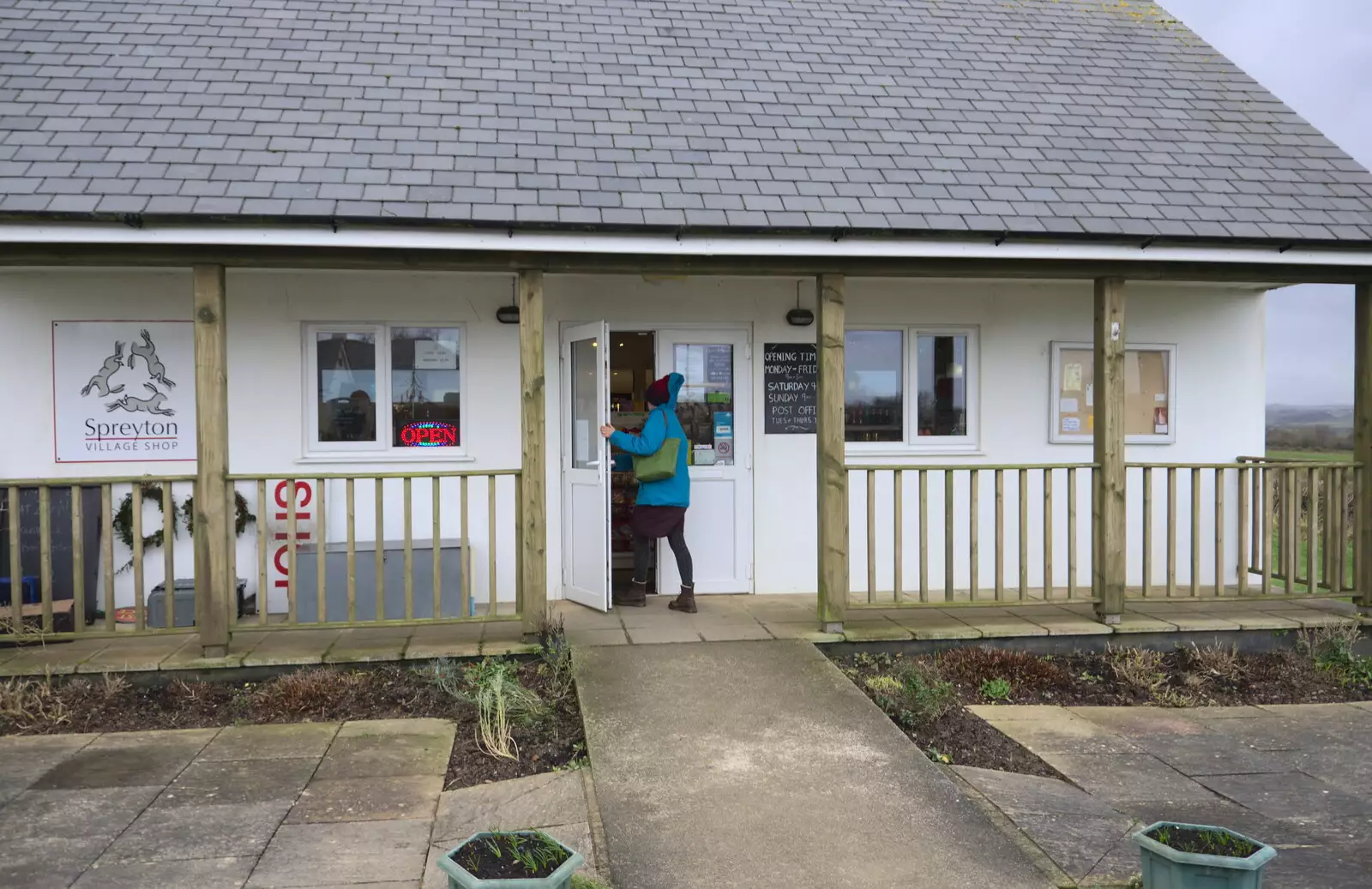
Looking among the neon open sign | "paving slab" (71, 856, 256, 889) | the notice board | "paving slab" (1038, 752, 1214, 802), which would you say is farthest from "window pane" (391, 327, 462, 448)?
the notice board

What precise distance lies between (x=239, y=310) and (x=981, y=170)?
5.62 meters

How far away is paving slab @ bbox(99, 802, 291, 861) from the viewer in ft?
12.2

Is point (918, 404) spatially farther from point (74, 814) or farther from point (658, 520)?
point (74, 814)

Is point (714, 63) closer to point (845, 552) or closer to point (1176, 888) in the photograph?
point (845, 552)

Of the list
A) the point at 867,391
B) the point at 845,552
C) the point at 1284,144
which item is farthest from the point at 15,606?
the point at 1284,144

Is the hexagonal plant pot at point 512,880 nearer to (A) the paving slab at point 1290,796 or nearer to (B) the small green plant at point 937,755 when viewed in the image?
(B) the small green plant at point 937,755

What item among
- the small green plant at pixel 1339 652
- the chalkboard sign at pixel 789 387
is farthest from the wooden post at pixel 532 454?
the small green plant at pixel 1339 652

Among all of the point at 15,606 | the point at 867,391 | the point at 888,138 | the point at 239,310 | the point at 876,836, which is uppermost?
the point at 888,138

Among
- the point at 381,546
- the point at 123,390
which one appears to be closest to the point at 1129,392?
the point at 381,546

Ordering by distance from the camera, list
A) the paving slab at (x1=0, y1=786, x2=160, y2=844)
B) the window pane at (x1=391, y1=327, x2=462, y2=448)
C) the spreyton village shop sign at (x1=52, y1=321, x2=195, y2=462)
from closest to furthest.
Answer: the paving slab at (x1=0, y1=786, x2=160, y2=844) → the spreyton village shop sign at (x1=52, y1=321, x2=195, y2=462) → the window pane at (x1=391, y1=327, x2=462, y2=448)

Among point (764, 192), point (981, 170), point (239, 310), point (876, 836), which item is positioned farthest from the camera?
point (239, 310)

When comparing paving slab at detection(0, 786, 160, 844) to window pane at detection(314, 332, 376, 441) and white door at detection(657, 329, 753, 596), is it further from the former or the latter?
white door at detection(657, 329, 753, 596)

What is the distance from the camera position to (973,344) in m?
8.17

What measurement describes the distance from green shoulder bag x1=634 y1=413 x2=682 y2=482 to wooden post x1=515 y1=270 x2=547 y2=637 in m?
1.06
